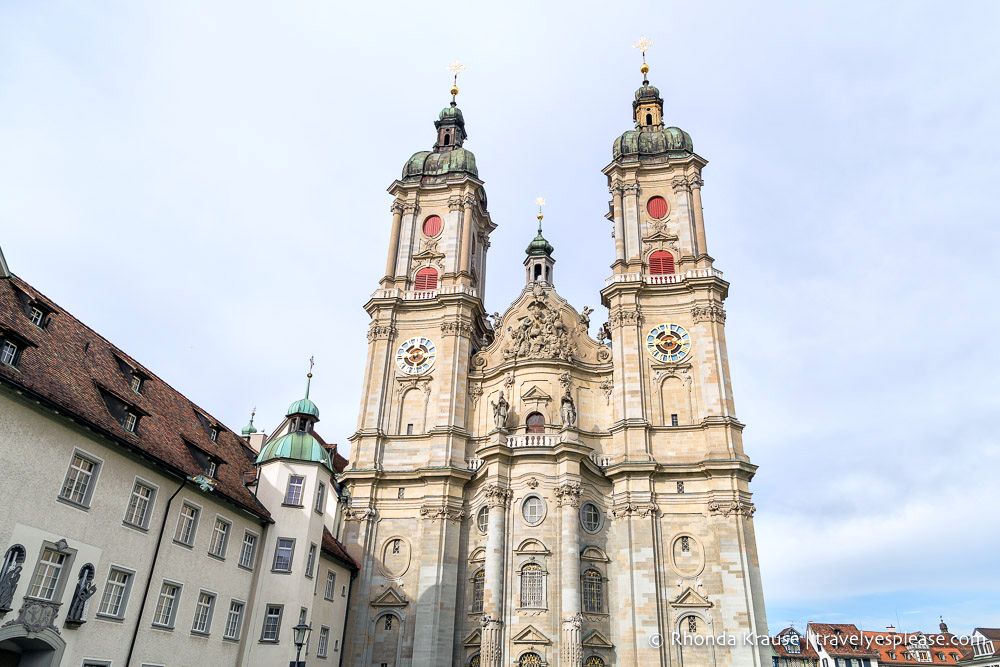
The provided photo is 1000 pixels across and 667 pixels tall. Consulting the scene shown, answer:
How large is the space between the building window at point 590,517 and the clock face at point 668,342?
1008 centimetres

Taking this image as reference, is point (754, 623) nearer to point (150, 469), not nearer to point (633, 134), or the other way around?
point (150, 469)

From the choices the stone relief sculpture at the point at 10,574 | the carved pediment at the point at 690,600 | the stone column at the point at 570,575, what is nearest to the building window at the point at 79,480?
the stone relief sculpture at the point at 10,574

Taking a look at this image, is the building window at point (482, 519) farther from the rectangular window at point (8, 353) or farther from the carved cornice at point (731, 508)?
the rectangular window at point (8, 353)

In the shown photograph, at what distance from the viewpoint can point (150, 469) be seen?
24422 millimetres

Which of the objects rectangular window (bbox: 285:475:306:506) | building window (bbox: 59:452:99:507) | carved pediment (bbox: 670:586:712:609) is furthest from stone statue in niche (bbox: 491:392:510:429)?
building window (bbox: 59:452:99:507)

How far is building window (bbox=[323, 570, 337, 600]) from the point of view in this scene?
36531mm

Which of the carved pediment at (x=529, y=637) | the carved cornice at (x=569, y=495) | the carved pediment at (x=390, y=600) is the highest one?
the carved cornice at (x=569, y=495)

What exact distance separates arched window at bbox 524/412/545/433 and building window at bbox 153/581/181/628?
22.5m

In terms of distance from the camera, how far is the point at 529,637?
3641 centimetres

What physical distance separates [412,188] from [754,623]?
116 feet

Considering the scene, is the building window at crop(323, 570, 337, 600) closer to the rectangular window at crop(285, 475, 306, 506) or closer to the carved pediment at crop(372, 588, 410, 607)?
the carved pediment at crop(372, 588, 410, 607)

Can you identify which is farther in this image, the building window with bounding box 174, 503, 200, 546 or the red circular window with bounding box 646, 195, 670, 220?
the red circular window with bounding box 646, 195, 670, 220

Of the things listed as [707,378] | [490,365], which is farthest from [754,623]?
[490,365]

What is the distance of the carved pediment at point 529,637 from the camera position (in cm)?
3628
